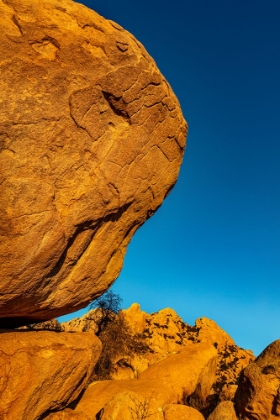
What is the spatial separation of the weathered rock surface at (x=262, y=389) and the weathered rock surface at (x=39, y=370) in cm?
490

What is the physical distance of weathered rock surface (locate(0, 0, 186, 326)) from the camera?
6277 mm

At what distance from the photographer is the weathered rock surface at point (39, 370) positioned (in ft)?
24.0

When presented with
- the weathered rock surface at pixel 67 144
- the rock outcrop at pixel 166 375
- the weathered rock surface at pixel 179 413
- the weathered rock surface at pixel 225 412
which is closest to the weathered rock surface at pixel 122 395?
the rock outcrop at pixel 166 375

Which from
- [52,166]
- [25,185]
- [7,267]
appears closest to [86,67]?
[52,166]

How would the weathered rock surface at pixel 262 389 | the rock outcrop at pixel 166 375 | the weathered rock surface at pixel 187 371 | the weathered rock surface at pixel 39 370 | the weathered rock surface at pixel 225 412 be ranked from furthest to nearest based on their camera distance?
the weathered rock surface at pixel 187 371 < the rock outcrop at pixel 166 375 < the weathered rock surface at pixel 225 412 < the weathered rock surface at pixel 262 389 < the weathered rock surface at pixel 39 370

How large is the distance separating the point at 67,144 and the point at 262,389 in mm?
8820

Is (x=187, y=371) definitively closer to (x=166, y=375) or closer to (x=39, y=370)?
(x=166, y=375)

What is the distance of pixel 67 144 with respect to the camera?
22.9 feet

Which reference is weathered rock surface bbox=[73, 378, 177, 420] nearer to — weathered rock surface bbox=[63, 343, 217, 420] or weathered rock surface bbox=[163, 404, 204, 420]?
weathered rock surface bbox=[63, 343, 217, 420]

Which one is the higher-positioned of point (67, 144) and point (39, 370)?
point (67, 144)

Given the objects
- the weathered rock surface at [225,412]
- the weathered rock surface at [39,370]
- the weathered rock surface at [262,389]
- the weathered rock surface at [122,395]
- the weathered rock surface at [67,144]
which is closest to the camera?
the weathered rock surface at [67,144]

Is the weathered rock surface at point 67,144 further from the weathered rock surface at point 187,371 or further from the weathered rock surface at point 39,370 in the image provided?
the weathered rock surface at point 187,371

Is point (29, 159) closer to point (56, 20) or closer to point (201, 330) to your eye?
point (56, 20)

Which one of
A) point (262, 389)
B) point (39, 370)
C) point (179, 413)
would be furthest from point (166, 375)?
point (39, 370)
